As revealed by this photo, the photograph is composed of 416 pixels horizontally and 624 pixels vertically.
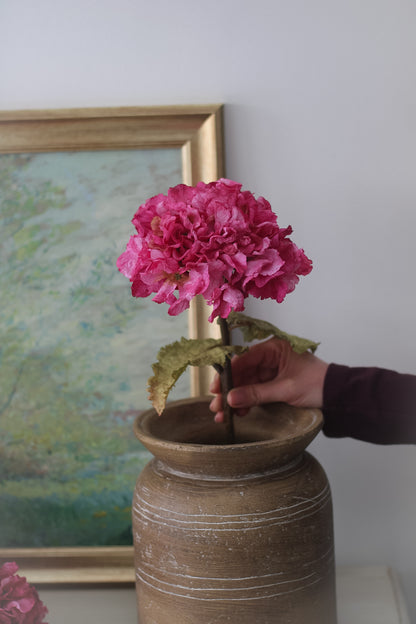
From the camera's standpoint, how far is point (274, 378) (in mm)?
995

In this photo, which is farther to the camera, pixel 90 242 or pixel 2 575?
pixel 90 242

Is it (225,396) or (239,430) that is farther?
(239,430)

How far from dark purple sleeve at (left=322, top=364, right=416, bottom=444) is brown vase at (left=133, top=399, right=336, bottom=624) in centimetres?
16

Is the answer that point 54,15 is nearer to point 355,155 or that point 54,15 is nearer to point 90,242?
point 90,242

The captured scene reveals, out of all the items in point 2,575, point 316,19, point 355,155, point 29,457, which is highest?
point 316,19

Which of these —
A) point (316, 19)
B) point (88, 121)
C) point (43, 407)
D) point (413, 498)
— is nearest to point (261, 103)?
point (316, 19)

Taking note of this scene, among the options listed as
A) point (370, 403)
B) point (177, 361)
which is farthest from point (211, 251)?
Answer: point (370, 403)

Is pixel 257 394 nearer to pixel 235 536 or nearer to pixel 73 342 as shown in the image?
pixel 235 536

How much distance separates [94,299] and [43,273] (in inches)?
4.2

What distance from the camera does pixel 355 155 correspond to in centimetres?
106

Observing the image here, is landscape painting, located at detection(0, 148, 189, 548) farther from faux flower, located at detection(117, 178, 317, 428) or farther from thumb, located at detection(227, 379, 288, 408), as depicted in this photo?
faux flower, located at detection(117, 178, 317, 428)

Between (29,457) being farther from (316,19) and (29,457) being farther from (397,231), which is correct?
(316,19)

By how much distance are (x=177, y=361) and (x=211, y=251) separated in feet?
0.58

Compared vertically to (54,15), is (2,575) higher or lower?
lower
